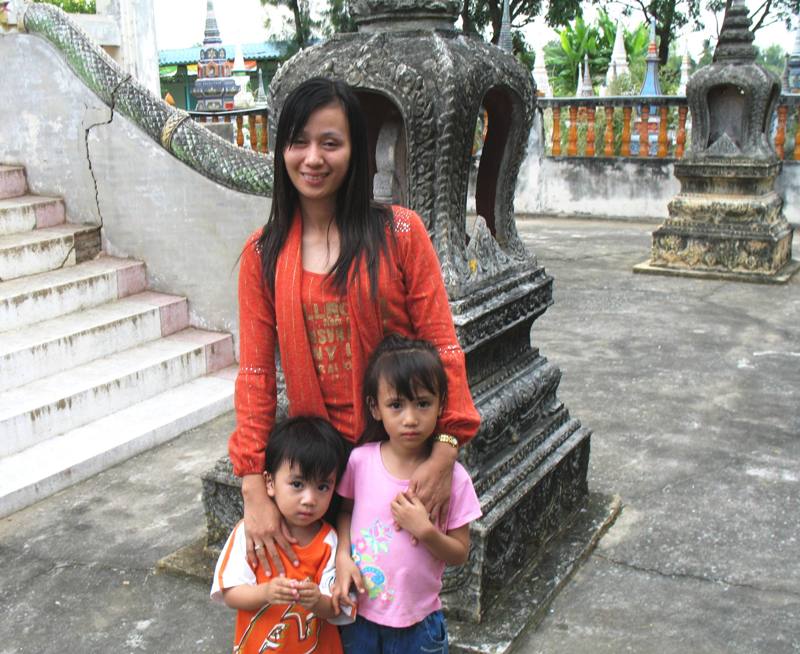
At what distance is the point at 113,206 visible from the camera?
18.1 ft

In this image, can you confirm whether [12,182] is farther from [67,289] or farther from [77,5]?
[77,5]

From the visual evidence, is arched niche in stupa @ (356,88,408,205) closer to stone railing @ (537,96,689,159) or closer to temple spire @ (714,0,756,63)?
temple spire @ (714,0,756,63)

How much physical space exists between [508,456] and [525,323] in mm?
512

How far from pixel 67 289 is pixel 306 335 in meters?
3.32

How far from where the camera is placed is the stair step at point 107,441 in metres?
3.78

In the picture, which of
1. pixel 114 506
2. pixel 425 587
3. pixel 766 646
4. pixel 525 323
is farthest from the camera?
pixel 114 506

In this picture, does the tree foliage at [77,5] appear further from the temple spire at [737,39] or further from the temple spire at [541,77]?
the temple spire at [737,39]

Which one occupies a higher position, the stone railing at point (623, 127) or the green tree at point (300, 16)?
the green tree at point (300, 16)

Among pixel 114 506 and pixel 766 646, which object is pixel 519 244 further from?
→ pixel 114 506

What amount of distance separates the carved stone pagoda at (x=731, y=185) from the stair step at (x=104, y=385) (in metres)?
4.46

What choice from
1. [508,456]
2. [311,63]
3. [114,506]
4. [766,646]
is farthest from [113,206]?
[766,646]

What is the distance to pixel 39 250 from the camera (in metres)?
5.16

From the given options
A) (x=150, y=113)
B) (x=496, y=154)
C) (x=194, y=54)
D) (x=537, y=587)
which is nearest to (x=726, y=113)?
(x=150, y=113)

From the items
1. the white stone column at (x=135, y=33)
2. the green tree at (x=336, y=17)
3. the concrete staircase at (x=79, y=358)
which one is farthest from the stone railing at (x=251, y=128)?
the green tree at (x=336, y=17)
